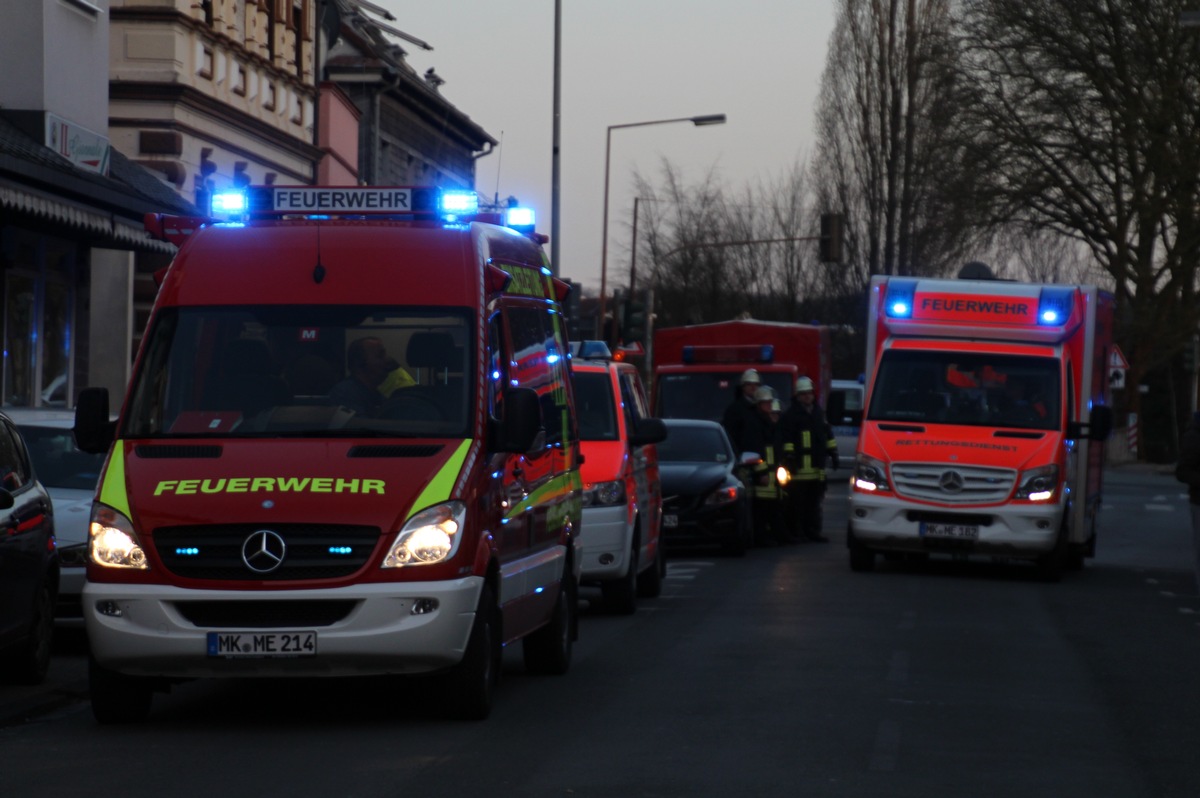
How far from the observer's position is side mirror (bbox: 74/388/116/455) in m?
9.87

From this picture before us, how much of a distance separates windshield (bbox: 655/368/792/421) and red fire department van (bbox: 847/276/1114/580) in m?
9.15

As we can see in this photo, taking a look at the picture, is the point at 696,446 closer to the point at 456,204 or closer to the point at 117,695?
the point at 456,204

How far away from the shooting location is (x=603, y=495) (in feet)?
50.0

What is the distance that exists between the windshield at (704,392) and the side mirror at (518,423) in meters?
19.9

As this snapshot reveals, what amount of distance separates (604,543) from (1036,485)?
5.75m

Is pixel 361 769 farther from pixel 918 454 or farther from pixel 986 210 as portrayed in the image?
pixel 986 210

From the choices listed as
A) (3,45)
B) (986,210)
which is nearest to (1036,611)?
(3,45)

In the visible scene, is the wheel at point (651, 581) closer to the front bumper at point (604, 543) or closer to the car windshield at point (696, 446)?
the front bumper at point (604, 543)

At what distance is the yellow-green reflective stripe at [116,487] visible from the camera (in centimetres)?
926

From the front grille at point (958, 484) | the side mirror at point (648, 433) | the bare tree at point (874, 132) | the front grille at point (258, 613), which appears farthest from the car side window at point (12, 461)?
the bare tree at point (874, 132)

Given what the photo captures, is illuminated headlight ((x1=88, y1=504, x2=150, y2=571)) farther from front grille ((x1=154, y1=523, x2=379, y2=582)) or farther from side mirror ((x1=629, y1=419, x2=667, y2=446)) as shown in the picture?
side mirror ((x1=629, y1=419, x2=667, y2=446))

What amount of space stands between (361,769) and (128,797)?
100cm

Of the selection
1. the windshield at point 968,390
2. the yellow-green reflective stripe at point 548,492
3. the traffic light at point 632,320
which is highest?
the traffic light at point 632,320

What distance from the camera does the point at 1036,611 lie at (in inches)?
651
